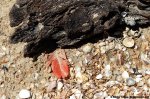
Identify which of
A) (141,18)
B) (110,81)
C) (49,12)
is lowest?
(110,81)

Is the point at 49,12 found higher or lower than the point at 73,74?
higher

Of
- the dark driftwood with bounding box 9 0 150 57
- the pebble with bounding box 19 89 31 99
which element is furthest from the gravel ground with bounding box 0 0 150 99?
the dark driftwood with bounding box 9 0 150 57

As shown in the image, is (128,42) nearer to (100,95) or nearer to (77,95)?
(100,95)

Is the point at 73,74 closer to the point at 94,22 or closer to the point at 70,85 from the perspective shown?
the point at 70,85

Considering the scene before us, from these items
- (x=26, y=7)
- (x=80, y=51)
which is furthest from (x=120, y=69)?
(x=26, y=7)

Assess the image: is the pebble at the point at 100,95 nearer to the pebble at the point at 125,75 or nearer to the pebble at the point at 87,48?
the pebble at the point at 125,75

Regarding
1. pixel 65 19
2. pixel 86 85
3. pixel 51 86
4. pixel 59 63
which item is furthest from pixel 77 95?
pixel 65 19
